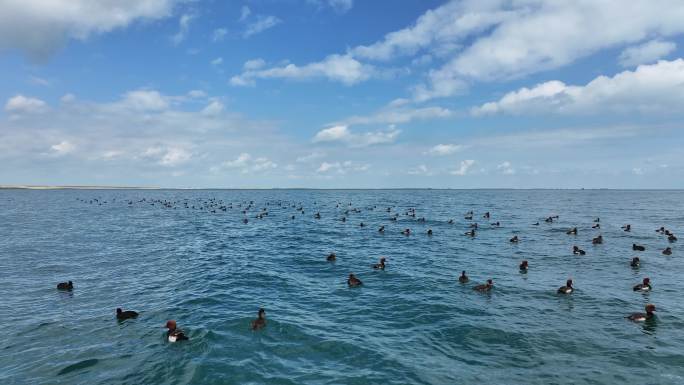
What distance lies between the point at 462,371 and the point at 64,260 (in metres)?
33.7

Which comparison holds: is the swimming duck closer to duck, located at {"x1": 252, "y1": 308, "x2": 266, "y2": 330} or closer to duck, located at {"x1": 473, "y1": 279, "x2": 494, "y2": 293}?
duck, located at {"x1": 473, "y1": 279, "x2": 494, "y2": 293}

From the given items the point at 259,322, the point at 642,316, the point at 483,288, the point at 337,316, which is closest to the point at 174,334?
the point at 259,322

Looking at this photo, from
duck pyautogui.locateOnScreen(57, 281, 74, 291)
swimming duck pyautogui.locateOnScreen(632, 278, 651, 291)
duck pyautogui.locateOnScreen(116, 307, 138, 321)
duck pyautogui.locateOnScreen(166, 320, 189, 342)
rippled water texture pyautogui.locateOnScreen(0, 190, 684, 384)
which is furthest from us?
duck pyautogui.locateOnScreen(57, 281, 74, 291)

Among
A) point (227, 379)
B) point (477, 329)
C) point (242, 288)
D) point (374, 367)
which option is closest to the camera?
point (227, 379)

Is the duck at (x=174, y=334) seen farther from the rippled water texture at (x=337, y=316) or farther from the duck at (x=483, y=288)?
the duck at (x=483, y=288)

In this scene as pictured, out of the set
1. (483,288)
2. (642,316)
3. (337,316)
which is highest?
(483,288)

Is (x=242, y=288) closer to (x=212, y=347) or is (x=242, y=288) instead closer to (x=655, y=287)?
(x=212, y=347)

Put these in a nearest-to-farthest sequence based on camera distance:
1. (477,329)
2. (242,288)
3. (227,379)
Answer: (227,379)
(477,329)
(242,288)

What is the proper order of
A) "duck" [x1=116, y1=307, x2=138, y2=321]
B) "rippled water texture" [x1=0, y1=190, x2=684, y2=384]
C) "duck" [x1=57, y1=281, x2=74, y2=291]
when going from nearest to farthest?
"rippled water texture" [x1=0, y1=190, x2=684, y2=384] → "duck" [x1=116, y1=307, x2=138, y2=321] → "duck" [x1=57, y1=281, x2=74, y2=291]

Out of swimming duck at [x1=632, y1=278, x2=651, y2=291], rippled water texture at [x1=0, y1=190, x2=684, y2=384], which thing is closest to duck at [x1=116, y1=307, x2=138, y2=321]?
rippled water texture at [x1=0, y1=190, x2=684, y2=384]

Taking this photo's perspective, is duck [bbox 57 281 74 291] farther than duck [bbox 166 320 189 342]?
Yes

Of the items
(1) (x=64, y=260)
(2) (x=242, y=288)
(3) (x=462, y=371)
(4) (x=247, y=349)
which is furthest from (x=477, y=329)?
(1) (x=64, y=260)

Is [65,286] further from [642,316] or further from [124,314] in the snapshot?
[642,316]

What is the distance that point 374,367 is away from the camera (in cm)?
1438
